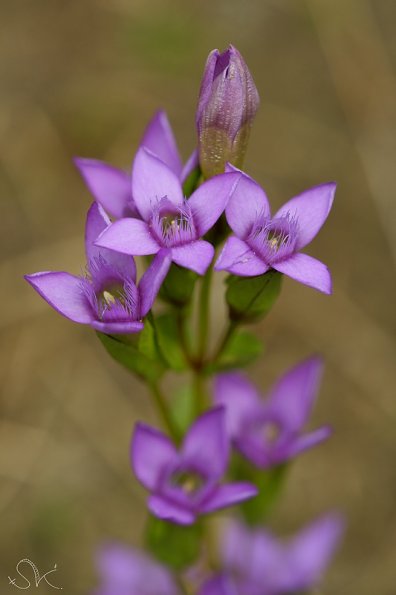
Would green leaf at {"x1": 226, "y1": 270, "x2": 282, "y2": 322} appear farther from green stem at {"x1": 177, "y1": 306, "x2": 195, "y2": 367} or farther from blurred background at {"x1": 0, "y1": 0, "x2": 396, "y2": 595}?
blurred background at {"x1": 0, "y1": 0, "x2": 396, "y2": 595}

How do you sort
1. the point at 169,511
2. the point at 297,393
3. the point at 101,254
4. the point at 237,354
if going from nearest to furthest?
the point at 101,254 < the point at 169,511 < the point at 237,354 < the point at 297,393

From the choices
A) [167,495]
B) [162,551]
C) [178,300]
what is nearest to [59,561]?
[162,551]

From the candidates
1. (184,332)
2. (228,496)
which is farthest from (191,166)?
(228,496)

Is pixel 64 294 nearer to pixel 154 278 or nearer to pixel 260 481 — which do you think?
pixel 154 278

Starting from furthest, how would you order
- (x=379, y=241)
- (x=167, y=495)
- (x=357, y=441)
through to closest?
(x=379, y=241), (x=357, y=441), (x=167, y=495)

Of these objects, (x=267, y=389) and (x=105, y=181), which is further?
(x=267, y=389)

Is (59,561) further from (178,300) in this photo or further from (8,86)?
(8,86)

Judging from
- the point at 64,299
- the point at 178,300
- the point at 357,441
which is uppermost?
the point at 64,299
